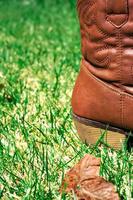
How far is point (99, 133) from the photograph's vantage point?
1.86 m

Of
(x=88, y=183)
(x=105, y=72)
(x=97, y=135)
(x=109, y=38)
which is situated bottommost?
(x=88, y=183)

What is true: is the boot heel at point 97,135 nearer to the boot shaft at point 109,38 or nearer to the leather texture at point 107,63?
the leather texture at point 107,63

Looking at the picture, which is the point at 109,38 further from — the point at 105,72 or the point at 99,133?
the point at 99,133

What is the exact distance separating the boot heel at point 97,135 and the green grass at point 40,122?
0.04 metres

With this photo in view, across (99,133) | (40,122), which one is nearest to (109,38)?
(99,133)

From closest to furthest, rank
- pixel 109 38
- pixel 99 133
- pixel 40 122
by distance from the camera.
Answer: pixel 109 38
pixel 99 133
pixel 40 122

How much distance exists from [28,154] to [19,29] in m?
2.74

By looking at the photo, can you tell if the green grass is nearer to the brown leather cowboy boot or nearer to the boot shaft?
the brown leather cowboy boot

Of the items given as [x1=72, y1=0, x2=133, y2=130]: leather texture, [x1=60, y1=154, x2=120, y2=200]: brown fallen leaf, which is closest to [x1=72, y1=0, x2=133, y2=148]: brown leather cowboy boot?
[x1=72, y1=0, x2=133, y2=130]: leather texture

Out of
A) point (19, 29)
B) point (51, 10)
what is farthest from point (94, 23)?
point (51, 10)

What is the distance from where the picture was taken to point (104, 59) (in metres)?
1.79

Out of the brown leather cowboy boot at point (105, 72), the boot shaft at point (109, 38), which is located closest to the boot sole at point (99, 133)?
the brown leather cowboy boot at point (105, 72)

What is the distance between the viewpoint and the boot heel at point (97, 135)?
1832 millimetres

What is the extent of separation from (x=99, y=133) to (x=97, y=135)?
1 cm
